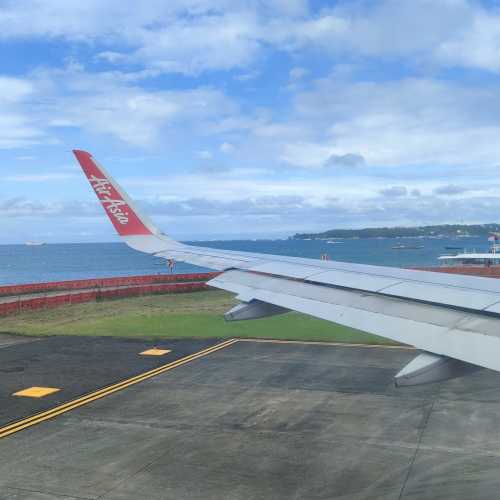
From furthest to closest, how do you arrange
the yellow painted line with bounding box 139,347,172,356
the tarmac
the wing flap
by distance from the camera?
the yellow painted line with bounding box 139,347,172,356, the tarmac, the wing flap

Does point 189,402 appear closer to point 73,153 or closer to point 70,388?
point 70,388

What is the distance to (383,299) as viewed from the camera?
7.36 meters

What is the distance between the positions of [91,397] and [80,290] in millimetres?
32324

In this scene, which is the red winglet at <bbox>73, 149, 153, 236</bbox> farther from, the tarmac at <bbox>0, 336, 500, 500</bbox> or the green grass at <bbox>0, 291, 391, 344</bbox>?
the green grass at <bbox>0, 291, 391, 344</bbox>

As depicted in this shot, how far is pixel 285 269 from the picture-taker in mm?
10000

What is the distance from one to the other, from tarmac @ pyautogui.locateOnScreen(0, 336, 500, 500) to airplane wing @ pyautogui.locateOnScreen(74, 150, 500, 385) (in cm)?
327

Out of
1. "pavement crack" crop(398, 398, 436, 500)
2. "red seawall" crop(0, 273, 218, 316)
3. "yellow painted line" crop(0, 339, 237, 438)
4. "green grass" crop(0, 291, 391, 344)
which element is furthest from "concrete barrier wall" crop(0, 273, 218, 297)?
"pavement crack" crop(398, 398, 436, 500)

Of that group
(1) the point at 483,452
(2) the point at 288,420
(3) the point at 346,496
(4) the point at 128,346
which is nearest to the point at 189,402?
(2) the point at 288,420

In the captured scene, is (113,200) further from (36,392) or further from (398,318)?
(398,318)

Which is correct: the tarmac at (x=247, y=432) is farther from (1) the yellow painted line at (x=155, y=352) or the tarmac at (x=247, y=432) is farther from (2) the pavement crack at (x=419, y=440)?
(1) the yellow painted line at (x=155, y=352)

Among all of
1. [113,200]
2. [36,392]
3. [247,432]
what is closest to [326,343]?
[247,432]

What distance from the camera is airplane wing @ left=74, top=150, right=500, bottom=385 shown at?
5324 millimetres

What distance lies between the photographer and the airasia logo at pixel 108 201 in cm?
1173

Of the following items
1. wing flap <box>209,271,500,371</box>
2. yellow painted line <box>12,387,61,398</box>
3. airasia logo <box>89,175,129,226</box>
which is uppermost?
airasia logo <box>89,175,129,226</box>
